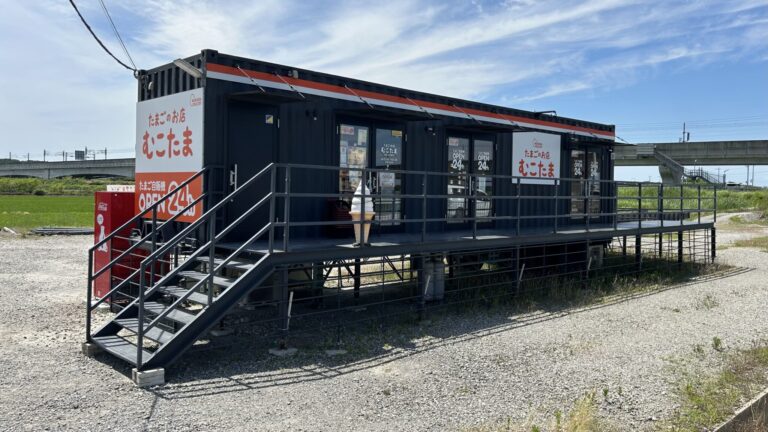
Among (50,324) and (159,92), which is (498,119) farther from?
(50,324)

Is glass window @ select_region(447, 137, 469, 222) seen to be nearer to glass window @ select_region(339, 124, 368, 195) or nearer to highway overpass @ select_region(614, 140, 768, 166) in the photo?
glass window @ select_region(339, 124, 368, 195)

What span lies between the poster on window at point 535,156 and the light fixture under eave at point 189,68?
23.7ft

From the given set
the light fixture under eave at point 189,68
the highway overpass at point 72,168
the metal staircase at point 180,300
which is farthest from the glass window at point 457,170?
the highway overpass at point 72,168

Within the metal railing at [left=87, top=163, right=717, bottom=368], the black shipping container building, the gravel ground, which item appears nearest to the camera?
the gravel ground

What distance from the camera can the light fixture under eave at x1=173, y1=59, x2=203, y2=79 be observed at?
816 centimetres

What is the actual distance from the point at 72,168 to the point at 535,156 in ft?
269

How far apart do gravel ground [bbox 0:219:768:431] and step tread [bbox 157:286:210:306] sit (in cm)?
72

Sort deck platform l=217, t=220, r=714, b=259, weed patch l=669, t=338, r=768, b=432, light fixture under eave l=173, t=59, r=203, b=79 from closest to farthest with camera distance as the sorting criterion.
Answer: weed patch l=669, t=338, r=768, b=432
deck platform l=217, t=220, r=714, b=259
light fixture under eave l=173, t=59, r=203, b=79

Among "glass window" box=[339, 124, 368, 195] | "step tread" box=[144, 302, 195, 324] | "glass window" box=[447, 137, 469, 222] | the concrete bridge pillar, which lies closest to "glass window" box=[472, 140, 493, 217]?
"glass window" box=[447, 137, 469, 222]

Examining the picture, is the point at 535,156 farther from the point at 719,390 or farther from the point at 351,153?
the point at 719,390

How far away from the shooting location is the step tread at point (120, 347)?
249 inches

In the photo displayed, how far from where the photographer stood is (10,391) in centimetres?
577

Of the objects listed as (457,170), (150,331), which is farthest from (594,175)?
(150,331)

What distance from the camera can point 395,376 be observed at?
21.2 feet
